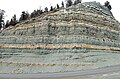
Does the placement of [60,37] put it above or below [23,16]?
below

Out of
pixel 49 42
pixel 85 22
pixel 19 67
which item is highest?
pixel 85 22

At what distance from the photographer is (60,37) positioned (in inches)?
2128

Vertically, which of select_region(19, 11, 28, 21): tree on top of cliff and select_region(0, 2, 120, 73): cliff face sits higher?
select_region(19, 11, 28, 21): tree on top of cliff

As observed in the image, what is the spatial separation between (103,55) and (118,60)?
462 centimetres

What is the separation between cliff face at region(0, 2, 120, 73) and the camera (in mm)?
50250

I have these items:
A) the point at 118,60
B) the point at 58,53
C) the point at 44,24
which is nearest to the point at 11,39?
the point at 44,24

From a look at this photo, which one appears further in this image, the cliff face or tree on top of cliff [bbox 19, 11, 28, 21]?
tree on top of cliff [bbox 19, 11, 28, 21]

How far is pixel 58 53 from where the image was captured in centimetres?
4975

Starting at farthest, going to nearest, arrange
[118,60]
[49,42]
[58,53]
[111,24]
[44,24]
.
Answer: [111,24]
[44,24]
[49,42]
[58,53]
[118,60]

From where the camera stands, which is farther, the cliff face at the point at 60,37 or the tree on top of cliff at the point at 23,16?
the tree on top of cliff at the point at 23,16

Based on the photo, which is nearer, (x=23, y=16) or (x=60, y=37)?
(x=60, y=37)

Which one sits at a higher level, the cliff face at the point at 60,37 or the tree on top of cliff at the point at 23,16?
the tree on top of cliff at the point at 23,16

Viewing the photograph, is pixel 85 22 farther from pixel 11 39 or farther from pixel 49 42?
pixel 11 39

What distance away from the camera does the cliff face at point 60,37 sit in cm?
5025
